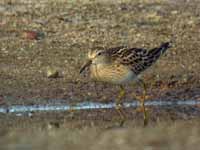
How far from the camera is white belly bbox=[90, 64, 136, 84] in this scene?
41.9 feet

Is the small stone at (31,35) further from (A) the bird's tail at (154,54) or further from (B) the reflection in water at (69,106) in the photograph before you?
(B) the reflection in water at (69,106)

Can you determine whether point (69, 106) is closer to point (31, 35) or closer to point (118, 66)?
point (118, 66)

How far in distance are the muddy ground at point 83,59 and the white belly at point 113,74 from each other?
246 millimetres

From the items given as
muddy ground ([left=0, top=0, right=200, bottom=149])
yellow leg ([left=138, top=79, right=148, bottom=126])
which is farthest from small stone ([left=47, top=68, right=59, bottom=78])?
yellow leg ([left=138, top=79, right=148, bottom=126])

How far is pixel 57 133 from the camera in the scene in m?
10.9

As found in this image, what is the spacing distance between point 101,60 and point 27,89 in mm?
1065

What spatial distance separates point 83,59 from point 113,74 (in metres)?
1.77

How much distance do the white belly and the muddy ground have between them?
25 centimetres

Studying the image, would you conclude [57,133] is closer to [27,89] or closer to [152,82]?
[27,89]

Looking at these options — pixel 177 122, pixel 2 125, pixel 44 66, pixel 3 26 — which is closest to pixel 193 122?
pixel 177 122

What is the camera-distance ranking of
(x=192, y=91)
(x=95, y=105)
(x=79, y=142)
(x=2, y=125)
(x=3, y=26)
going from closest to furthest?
(x=79, y=142) → (x=2, y=125) → (x=95, y=105) → (x=192, y=91) → (x=3, y=26)

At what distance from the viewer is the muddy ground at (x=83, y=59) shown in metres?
11.3

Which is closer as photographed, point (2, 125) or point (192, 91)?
point (2, 125)

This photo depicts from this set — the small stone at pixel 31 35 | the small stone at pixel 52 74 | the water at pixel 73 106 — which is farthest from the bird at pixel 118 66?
the small stone at pixel 31 35
